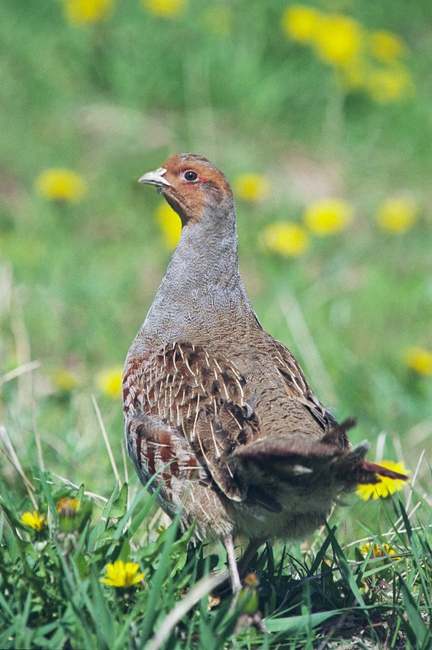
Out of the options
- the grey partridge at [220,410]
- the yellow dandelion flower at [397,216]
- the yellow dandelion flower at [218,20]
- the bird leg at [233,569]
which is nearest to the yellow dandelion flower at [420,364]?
the yellow dandelion flower at [397,216]

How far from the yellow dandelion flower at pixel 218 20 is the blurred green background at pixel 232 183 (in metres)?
0.02

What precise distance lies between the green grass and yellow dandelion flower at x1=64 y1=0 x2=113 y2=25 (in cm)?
18

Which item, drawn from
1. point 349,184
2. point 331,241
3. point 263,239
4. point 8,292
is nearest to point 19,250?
point 8,292

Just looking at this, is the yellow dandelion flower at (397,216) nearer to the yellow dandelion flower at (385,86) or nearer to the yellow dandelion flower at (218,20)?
the yellow dandelion flower at (385,86)

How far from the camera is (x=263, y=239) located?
593cm

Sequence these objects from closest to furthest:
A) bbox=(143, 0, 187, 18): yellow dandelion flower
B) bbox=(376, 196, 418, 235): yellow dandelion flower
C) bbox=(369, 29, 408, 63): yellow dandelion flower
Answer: bbox=(376, 196, 418, 235): yellow dandelion flower, bbox=(143, 0, 187, 18): yellow dandelion flower, bbox=(369, 29, 408, 63): yellow dandelion flower

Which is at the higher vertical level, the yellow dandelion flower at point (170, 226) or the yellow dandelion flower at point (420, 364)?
the yellow dandelion flower at point (170, 226)

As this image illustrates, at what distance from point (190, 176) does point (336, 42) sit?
476 cm

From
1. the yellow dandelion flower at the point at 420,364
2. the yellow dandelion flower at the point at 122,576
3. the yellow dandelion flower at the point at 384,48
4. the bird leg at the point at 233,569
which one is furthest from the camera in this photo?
the yellow dandelion flower at the point at 384,48

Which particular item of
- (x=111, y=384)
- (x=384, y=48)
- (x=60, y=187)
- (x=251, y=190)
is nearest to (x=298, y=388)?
(x=111, y=384)

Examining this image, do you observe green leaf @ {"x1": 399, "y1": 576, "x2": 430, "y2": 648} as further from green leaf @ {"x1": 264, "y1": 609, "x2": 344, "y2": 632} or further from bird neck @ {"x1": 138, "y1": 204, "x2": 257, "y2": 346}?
bird neck @ {"x1": 138, "y1": 204, "x2": 257, "y2": 346}

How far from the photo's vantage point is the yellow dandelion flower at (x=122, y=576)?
2.02m

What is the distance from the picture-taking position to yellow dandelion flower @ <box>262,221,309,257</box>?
226 inches

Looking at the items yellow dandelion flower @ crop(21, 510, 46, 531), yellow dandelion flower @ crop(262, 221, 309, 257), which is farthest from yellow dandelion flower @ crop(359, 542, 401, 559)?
yellow dandelion flower @ crop(262, 221, 309, 257)
